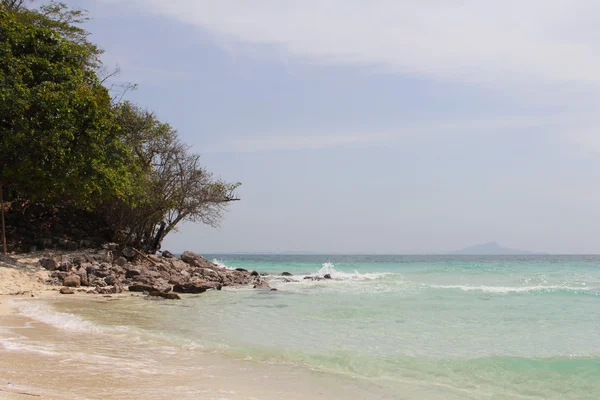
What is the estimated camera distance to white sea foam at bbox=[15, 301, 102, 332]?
30.9ft

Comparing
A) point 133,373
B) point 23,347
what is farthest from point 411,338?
point 23,347

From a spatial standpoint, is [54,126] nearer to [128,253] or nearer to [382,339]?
[128,253]

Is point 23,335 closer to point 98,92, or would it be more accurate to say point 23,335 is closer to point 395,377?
point 395,377

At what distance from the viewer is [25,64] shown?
52.1ft

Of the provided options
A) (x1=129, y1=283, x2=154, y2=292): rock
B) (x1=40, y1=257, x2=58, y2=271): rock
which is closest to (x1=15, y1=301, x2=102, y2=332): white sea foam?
(x1=129, y1=283, x2=154, y2=292): rock

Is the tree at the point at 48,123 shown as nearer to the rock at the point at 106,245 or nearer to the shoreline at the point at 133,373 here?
the rock at the point at 106,245

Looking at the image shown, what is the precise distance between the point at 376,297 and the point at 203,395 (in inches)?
534

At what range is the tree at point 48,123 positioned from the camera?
1520 centimetres

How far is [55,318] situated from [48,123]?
25.1 feet

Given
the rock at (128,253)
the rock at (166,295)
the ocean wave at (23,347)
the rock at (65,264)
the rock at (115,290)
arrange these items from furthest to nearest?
1. the rock at (128,253)
2. the rock at (65,264)
3. the rock at (115,290)
4. the rock at (166,295)
5. the ocean wave at (23,347)

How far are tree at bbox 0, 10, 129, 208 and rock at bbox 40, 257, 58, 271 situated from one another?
2428 mm

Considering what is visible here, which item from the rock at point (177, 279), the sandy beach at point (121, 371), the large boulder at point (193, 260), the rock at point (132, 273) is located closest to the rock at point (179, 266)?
the large boulder at point (193, 260)

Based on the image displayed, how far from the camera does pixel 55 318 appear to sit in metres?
10.1

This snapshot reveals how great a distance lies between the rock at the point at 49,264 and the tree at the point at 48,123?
7.97ft
